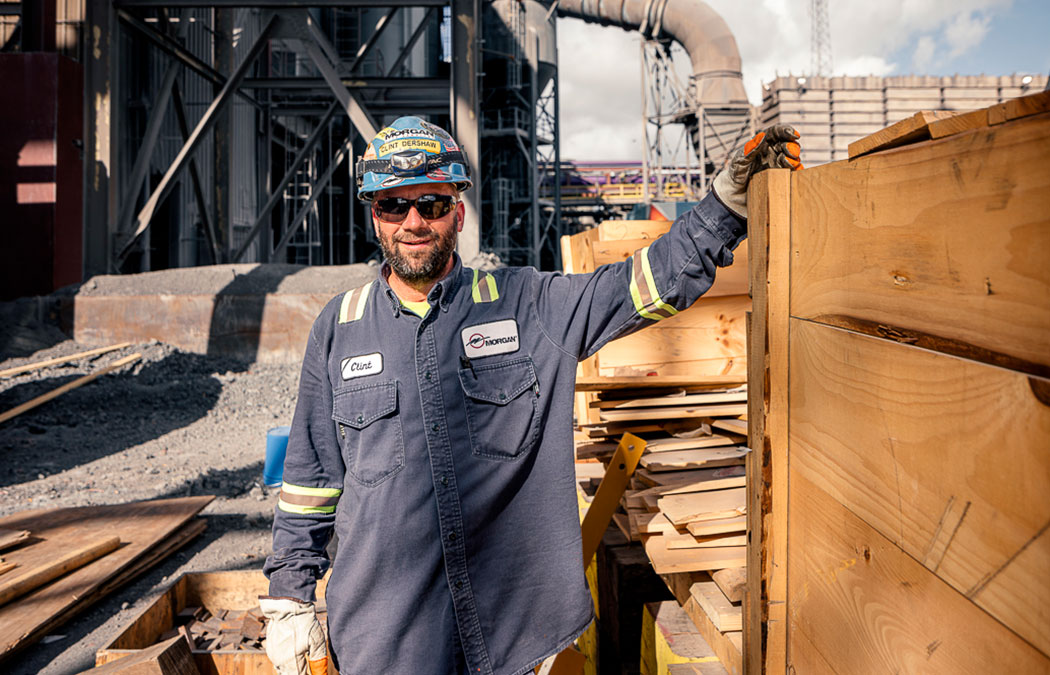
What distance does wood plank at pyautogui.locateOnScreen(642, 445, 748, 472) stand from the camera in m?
2.44

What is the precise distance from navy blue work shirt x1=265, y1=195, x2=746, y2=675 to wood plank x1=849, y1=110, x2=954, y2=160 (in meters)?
0.74

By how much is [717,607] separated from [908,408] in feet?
3.60

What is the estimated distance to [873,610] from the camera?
1.20m

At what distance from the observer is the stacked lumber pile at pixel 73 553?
11.9 ft

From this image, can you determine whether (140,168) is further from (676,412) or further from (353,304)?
(676,412)

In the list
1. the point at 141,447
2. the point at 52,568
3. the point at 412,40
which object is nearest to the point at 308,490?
the point at 52,568

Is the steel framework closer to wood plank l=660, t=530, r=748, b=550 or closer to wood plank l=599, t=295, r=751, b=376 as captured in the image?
wood plank l=599, t=295, r=751, b=376

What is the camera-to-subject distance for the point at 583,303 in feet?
7.30

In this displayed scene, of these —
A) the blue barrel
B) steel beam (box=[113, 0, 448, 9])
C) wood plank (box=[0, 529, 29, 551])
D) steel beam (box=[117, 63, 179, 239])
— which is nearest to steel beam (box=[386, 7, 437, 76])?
steel beam (box=[113, 0, 448, 9])

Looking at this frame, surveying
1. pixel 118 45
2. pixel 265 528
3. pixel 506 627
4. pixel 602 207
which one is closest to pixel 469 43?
pixel 118 45

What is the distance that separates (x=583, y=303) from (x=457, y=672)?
3.61 ft

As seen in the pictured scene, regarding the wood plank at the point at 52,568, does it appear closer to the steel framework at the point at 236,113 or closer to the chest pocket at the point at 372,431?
the chest pocket at the point at 372,431

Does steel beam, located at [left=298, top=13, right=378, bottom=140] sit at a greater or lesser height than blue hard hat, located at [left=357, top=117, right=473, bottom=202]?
greater

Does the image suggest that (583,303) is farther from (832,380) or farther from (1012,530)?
(1012,530)
